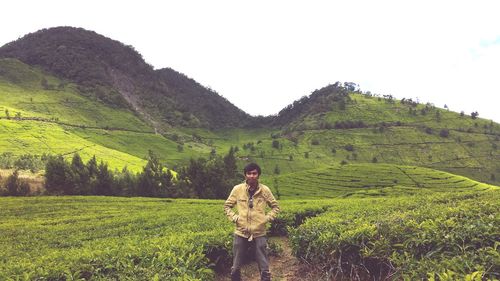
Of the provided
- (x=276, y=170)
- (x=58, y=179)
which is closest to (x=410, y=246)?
(x=58, y=179)

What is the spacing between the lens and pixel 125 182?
63.3m

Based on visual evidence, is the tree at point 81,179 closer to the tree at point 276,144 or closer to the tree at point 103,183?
the tree at point 103,183

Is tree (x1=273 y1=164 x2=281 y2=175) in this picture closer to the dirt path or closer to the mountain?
the mountain

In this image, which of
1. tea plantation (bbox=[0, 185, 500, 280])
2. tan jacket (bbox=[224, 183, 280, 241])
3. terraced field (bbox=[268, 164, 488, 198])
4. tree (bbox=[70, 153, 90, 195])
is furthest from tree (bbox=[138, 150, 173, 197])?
tan jacket (bbox=[224, 183, 280, 241])

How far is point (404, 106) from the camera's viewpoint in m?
198

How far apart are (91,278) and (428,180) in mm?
86457

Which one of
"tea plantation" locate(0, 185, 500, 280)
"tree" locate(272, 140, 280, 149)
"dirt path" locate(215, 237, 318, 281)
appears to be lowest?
"dirt path" locate(215, 237, 318, 281)

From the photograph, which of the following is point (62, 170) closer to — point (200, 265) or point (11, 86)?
point (200, 265)

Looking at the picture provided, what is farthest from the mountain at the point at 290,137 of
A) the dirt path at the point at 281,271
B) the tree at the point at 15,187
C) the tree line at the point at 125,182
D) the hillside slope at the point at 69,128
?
the dirt path at the point at 281,271

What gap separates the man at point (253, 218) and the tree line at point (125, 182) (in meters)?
54.6

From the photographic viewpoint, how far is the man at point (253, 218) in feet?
31.1

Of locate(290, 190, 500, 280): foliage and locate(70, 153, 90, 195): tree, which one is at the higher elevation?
locate(290, 190, 500, 280): foliage

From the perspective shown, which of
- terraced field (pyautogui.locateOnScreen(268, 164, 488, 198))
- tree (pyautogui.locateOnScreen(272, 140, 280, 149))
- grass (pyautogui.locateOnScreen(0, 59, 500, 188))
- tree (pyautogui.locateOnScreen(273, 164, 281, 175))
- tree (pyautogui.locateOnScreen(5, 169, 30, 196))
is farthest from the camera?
tree (pyautogui.locateOnScreen(272, 140, 280, 149))

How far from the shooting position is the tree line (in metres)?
58.7
